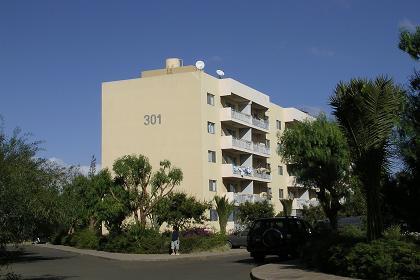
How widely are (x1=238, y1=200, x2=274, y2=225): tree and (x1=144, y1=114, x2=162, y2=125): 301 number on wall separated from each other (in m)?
11.0

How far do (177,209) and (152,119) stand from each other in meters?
19.3

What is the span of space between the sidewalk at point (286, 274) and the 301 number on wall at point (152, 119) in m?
37.0

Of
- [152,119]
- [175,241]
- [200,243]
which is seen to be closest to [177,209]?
[200,243]

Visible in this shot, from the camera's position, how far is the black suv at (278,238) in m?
25.6

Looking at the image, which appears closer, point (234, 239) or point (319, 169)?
point (319, 169)

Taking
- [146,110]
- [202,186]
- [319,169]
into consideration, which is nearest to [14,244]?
[319,169]

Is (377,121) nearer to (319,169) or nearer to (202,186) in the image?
(319,169)

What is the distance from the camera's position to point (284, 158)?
45.0 meters

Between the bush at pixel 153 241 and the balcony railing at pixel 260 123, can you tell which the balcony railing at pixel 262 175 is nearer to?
the balcony railing at pixel 260 123

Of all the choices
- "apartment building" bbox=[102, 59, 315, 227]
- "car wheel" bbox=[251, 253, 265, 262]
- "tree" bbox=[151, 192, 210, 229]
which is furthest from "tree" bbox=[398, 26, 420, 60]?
"apartment building" bbox=[102, 59, 315, 227]

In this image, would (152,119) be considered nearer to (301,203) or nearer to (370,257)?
(301,203)

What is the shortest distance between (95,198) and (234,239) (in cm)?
1065

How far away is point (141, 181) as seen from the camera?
41.3 meters

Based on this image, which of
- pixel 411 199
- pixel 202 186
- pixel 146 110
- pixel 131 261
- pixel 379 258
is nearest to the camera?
pixel 379 258
